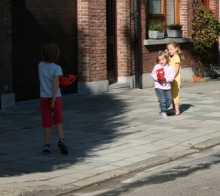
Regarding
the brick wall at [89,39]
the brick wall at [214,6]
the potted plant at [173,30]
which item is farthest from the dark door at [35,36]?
the brick wall at [214,6]

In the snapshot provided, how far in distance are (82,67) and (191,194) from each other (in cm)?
1082

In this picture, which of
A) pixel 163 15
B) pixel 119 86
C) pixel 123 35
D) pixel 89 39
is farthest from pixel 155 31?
pixel 89 39

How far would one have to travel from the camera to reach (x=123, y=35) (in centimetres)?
1975

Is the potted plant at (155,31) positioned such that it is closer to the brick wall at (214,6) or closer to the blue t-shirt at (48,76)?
the brick wall at (214,6)

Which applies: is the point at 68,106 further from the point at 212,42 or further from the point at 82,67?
the point at 212,42

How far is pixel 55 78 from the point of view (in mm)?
10336

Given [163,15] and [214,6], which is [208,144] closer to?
[163,15]

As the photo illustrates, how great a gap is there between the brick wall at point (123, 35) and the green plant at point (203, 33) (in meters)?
4.25

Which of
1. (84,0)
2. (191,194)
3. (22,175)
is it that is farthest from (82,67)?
(191,194)

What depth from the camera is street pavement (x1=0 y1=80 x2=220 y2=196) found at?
28.9 feet

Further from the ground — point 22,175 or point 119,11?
point 119,11

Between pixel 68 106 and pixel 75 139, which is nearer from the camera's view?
pixel 75 139

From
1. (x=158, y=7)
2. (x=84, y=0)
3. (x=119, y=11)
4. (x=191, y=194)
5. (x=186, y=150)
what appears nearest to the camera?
(x=191, y=194)

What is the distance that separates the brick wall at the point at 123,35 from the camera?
19.7 metres
